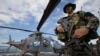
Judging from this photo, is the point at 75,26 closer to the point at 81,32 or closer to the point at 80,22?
the point at 80,22

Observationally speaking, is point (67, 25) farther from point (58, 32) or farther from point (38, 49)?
point (38, 49)

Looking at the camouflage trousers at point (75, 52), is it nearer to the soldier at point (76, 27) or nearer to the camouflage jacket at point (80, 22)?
the soldier at point (76, 27)

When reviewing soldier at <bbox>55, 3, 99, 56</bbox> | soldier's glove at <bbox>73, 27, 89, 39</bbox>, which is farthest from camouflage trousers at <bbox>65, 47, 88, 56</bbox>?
soldier's glove at <bbox>73, 27, 89, 39</bbox>

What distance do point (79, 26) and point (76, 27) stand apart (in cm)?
6

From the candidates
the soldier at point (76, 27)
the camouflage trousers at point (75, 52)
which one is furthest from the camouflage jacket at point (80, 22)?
the camouflage trousers at point (75, 52)

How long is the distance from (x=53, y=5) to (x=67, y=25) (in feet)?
2.56

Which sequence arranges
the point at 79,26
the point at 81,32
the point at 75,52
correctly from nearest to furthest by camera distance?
the point at 81,32 < the point at 75,52 < the point at 79,26

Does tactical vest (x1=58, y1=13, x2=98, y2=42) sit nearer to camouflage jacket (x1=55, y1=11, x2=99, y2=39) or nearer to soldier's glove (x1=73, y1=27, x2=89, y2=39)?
→ camouflage jacket (x1=55, y1=11, x2=99, y2=39)

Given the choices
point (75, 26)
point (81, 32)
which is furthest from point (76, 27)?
point (81, 32)

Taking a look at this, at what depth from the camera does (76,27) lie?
11.5 ft

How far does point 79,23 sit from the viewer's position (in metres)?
3.51

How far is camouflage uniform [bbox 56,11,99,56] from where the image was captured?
325 cm

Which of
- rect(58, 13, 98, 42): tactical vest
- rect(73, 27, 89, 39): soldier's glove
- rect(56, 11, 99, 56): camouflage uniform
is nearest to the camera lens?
rect(73, 27, 89, 39): soldier's glove

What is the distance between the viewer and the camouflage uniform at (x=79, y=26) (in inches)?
128
